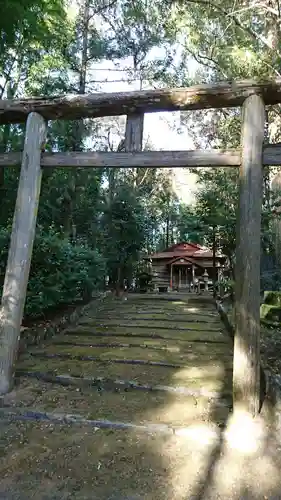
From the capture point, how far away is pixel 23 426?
3148 mm

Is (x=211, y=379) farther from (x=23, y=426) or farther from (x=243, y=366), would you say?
(x=23, y=426)

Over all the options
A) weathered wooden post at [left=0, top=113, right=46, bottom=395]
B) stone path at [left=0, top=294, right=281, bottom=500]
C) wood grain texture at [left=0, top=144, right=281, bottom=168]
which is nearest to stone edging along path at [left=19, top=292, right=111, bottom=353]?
stone path at [left=0, top=294, right=281, bottom=500]

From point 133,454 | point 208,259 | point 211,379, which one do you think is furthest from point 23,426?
point 208,259

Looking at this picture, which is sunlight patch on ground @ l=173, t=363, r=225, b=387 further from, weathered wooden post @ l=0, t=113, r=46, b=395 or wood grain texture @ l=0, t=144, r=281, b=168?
wood grain texture @ l=0, t=144, r=281, b=168

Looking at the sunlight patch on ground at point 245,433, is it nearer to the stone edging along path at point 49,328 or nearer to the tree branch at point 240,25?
the stone edging along path at point 49,328

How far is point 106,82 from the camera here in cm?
1188

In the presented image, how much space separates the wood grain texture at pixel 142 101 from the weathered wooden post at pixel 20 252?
23 centimetres

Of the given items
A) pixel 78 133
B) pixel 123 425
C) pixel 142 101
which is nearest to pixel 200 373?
pixel 123 425

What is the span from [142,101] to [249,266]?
2309 millimetres

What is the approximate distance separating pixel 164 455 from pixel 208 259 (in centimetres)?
1750

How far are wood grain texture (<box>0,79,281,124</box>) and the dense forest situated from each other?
2.38m

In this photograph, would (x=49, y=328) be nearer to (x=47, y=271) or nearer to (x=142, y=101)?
(x=47, y=271)

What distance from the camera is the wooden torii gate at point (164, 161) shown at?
10.6 feet

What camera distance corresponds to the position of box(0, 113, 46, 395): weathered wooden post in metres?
3.80
